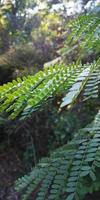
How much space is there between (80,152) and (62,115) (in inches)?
177

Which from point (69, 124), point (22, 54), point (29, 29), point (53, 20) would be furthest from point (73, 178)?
point (29, 29)

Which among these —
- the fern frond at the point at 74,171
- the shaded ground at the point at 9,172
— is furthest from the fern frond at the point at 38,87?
the shaded ground at the point at 9,172

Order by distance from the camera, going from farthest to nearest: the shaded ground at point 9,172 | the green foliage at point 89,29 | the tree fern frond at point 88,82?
the shaded ground at point 9,172
the green foliage at point 89,29
the tree fern frond at point 88,82

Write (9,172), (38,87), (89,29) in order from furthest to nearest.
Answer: (9,172) < (89,29) < (38,87)

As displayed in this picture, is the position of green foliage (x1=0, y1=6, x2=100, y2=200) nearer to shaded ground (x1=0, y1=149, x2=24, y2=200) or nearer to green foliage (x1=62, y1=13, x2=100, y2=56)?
green foliage (x1=62, y1=13, x2=100, y2=56)

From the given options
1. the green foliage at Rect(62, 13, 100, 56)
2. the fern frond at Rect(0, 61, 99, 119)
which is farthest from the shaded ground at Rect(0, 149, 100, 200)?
the fern frond at Rect(0, 61, 99, 119)

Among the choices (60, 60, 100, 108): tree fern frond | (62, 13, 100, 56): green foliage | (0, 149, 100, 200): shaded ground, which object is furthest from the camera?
(0, 149, 100, 200): shaded ground

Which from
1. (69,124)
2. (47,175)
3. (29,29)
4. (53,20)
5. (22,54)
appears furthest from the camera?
(29,29)

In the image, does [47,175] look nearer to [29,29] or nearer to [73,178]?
[73,178]

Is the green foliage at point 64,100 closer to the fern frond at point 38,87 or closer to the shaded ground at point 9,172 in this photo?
the fern frond at point 38,87

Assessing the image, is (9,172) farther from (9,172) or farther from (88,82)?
(88,82)

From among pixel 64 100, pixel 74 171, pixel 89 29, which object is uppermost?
pixel 89 29

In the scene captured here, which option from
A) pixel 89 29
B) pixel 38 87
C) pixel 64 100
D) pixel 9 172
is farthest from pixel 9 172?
pixel 64 100

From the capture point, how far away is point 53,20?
7.65 meters
